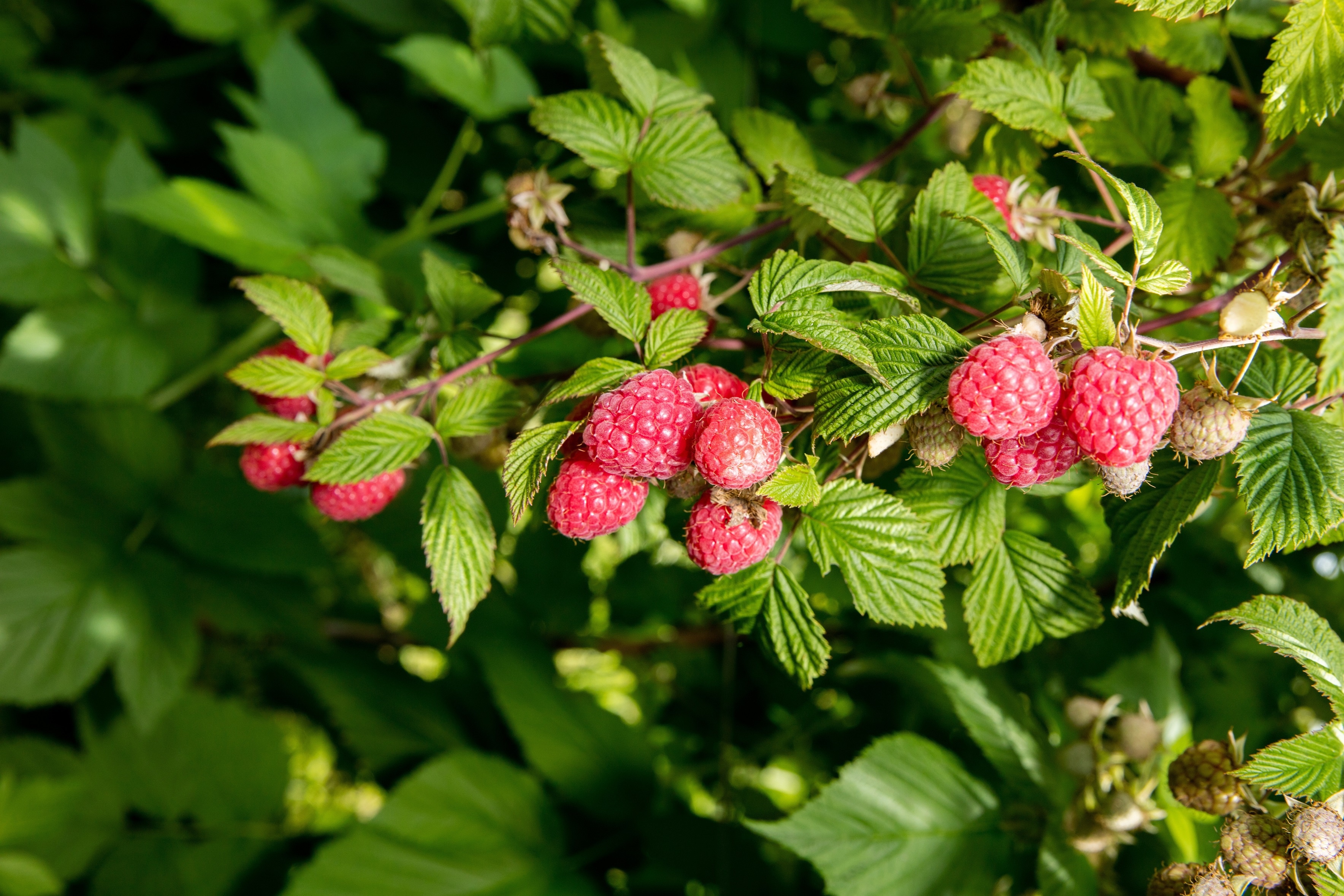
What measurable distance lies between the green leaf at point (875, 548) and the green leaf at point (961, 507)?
0.18 ft

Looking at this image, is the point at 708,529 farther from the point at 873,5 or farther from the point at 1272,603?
the point at 873,5

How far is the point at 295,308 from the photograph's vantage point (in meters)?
0.75

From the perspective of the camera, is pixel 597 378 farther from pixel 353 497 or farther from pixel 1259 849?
pixel 1259 849

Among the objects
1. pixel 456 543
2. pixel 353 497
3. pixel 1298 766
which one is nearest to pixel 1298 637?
pixel 1298 766

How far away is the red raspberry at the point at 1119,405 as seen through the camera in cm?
49

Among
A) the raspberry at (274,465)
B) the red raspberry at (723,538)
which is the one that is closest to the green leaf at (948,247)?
the red raspberry at (723,538)

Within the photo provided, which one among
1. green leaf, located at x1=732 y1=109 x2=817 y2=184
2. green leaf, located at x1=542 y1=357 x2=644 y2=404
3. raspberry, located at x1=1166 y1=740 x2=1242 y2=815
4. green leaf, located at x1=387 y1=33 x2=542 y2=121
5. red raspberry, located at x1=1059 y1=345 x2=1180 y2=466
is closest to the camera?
red raspberry, located at x1=1059 y1=345 x2=1180 y2=466

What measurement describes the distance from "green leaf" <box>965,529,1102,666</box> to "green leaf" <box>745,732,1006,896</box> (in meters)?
A: 0.24

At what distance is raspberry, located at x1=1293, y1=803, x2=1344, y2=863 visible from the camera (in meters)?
0.56

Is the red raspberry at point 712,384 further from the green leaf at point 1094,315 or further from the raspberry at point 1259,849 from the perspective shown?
the raspberry at point 1259,849

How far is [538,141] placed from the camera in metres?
1.37

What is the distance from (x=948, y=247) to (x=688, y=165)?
0.27 meters

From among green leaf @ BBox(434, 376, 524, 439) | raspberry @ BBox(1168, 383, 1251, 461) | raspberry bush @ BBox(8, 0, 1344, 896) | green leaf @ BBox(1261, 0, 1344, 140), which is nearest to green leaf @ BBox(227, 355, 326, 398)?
raspberry bush @ BBox(8, 0, 1344, 896)

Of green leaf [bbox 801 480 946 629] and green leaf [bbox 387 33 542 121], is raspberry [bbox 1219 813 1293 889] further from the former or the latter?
green leaf [bbox 387 33 542 121]
